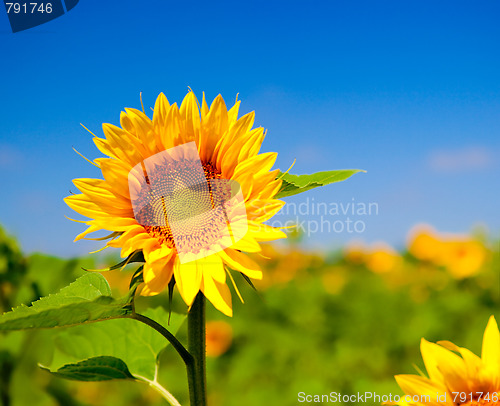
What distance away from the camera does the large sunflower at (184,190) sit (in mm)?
833

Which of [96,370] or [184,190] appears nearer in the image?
[96,370]

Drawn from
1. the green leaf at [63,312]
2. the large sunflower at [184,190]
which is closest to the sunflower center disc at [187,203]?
the large sunflower at [184,190]

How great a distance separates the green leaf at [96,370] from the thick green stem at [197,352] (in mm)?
185

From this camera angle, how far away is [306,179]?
3.10ft

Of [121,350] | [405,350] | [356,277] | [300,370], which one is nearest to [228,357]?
[300,370]

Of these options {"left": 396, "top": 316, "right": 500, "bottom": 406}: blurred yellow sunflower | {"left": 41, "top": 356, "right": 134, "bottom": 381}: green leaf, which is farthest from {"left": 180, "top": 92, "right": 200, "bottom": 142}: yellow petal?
{"left": 396, "top": 316, "right": 500, "bottom": 406}: blurred yellow sunflower

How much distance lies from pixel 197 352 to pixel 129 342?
35 centimetres

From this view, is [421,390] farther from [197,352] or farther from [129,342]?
[129,342]

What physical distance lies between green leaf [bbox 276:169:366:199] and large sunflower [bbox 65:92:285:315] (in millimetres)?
36

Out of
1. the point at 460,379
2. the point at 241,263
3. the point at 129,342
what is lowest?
the point at 460,379

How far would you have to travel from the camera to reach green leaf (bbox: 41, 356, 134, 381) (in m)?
0.88

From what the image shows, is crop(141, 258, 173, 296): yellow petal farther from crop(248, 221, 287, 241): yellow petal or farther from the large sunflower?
crop(248, 221, 287, 241): yellow petal

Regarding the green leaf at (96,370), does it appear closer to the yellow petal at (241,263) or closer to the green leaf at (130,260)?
the green leaf at (130,260)

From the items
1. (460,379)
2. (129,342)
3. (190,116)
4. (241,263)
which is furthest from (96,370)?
(460,379)
